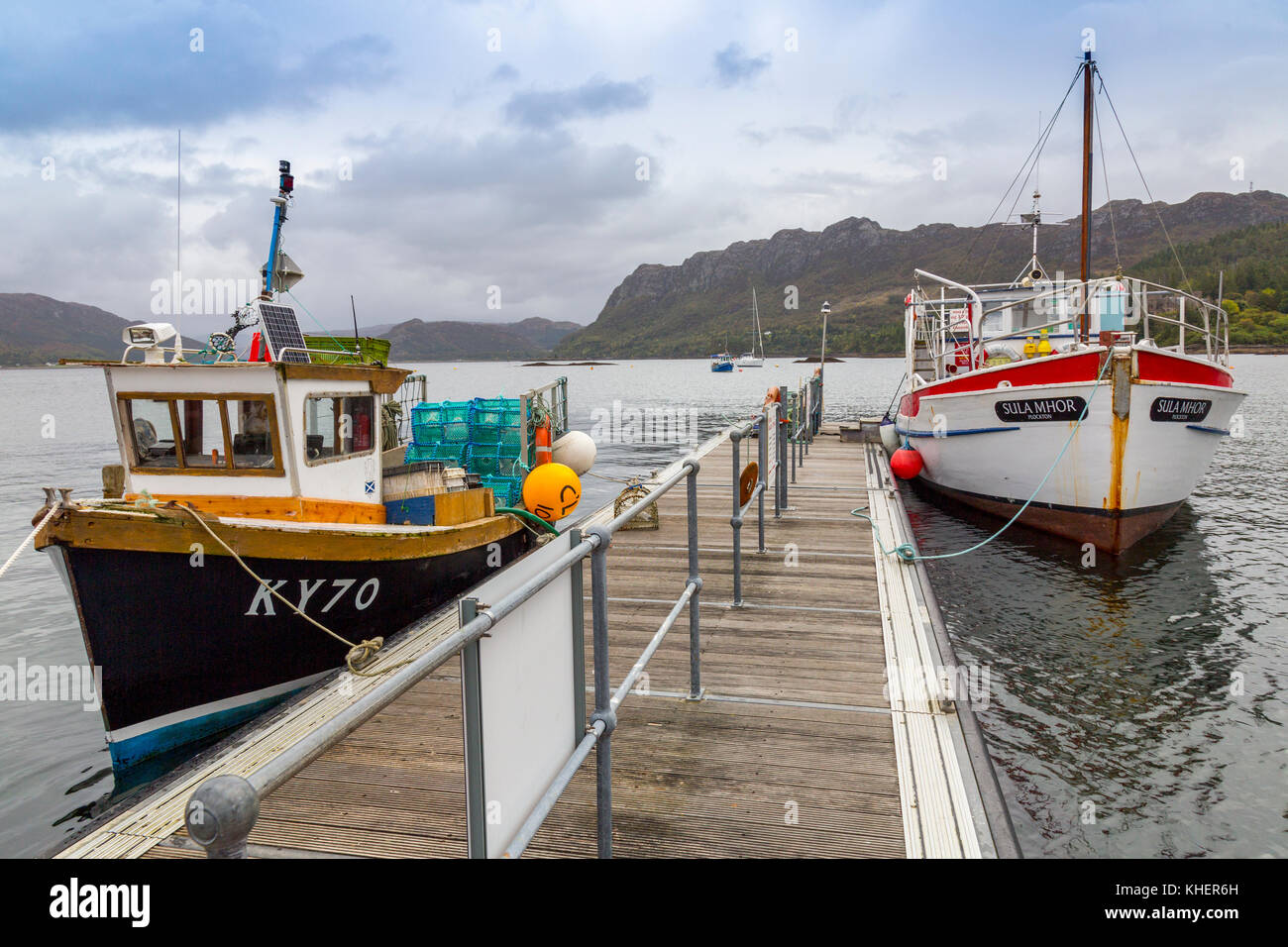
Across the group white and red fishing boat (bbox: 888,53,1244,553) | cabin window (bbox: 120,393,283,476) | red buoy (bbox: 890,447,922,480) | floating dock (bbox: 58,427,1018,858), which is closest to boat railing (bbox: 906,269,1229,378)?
white and red fishing boat (bbox: 888,53,1244,553)

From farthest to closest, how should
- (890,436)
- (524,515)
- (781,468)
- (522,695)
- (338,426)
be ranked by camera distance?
(890,436) < (524,515) < (781,468) < (338,426) < (522,695)

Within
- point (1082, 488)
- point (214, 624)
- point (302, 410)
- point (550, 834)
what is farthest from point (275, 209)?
point (1082, 488)

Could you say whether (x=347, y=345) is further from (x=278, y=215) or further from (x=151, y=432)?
(x=151, y=432)

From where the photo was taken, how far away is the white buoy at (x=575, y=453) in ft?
57.7

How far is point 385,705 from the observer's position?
1.63 metres

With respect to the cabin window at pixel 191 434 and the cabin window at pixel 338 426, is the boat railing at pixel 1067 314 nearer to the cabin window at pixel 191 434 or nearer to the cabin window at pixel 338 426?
the cabin window at pixel 338 426

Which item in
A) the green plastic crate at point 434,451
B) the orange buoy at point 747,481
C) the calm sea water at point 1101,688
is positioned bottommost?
the calm sea water at point 1101,688

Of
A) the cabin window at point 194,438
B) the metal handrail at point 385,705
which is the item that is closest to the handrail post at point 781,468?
the cabin window at point 194,438

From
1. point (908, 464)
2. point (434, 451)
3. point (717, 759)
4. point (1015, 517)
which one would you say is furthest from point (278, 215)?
point (908, 464)

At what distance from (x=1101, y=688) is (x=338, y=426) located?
8.51 m

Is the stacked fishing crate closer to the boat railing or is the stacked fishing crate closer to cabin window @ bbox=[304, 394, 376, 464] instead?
cabin window @ bbox=[304, 394, 376, 464]

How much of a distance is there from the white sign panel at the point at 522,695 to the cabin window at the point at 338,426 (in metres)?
6.40

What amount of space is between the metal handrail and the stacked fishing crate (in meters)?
10.6
